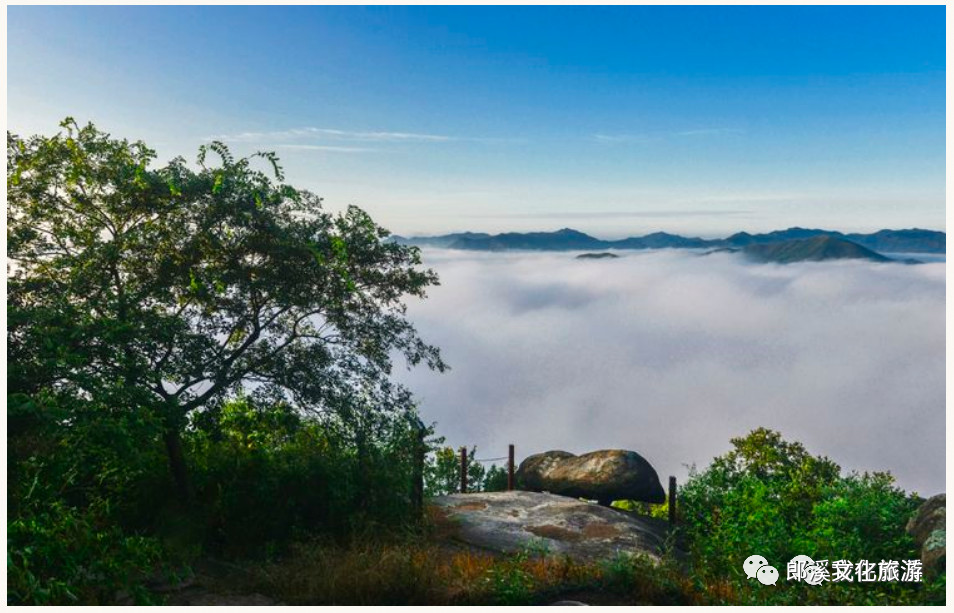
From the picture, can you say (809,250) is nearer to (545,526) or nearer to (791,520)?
(791,520)

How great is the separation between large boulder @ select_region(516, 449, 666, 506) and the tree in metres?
8.04

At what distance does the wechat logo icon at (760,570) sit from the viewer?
10.1 m

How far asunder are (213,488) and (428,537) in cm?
398

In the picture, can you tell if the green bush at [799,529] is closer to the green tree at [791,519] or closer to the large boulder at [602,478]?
the green tree at [791,519]

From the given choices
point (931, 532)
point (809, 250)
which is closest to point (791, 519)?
point (931, 532)

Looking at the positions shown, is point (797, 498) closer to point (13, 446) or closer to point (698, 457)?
point (13, 446)

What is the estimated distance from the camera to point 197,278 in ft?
41.7

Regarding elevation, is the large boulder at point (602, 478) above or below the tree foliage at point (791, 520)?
below

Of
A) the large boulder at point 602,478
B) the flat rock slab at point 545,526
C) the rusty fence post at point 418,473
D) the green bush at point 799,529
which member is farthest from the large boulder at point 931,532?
the large boulder at point 602,478

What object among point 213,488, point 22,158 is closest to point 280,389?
point 213,488

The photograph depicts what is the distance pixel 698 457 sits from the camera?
136 meters

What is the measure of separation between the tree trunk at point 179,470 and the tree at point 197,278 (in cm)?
2

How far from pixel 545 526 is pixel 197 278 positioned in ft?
28.7

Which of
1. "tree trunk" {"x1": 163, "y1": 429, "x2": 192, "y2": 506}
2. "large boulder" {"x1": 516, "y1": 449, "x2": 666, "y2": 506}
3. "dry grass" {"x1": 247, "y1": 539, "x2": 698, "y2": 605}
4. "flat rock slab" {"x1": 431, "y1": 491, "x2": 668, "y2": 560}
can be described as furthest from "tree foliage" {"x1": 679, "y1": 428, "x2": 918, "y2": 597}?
"tree trunk" {"x1": 163, "y1": 429, "x2": 192, "y2": 506}
